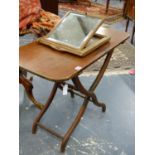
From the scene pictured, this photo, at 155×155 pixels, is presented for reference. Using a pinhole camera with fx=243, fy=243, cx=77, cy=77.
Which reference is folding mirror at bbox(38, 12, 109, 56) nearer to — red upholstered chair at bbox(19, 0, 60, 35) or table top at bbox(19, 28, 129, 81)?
table top at bbox(19, 28, 129, 81)

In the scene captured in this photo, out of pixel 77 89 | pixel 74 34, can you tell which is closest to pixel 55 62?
pixel 74 34

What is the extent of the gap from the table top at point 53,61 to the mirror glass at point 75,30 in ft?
0.28

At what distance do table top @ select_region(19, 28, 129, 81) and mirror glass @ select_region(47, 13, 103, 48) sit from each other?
3.4 inches

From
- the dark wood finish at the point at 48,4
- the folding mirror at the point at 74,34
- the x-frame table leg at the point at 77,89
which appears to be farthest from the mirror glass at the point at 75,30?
the dark wood finish at the point at 48,4

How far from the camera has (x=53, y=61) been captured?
51.0 inches

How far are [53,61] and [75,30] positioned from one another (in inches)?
12.3

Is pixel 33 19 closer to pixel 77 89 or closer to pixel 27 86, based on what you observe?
pixel 27 86

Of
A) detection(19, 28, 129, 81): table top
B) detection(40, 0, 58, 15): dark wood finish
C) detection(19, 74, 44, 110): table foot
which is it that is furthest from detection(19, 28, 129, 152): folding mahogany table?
detection(40, 0, 58, 15): dark wood finish

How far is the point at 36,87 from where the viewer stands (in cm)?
222

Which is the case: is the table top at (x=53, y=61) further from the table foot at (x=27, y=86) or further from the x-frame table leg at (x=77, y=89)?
the table foot at (x=27, y=86)
